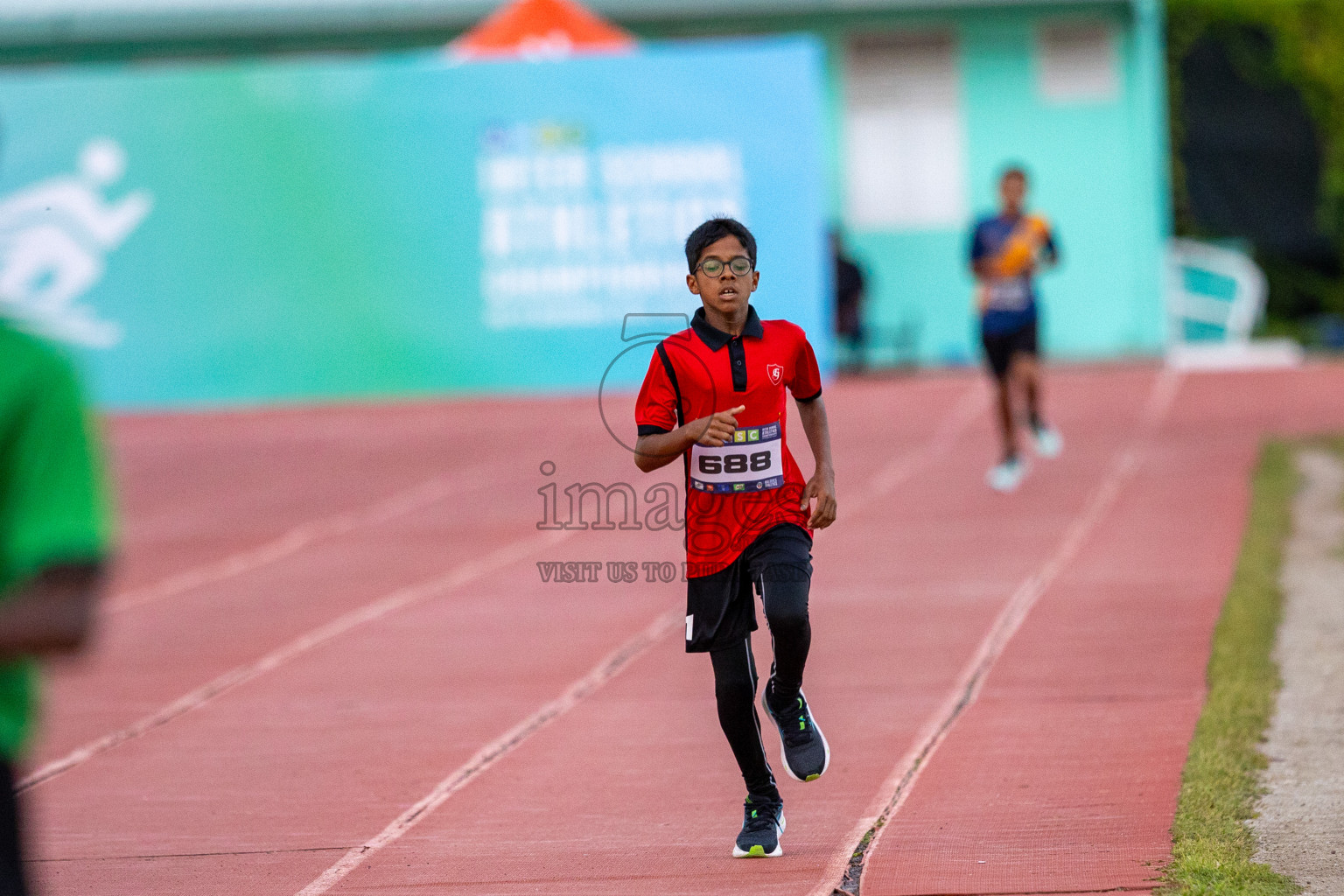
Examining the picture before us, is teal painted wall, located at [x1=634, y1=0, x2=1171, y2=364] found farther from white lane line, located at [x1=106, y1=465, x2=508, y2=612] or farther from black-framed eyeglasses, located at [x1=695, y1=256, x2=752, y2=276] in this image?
black-framed eyeglasses, located at [x1=695, y1=256, x2=752, y2=276]

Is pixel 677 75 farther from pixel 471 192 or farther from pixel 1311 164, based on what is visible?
pixel 1311 164

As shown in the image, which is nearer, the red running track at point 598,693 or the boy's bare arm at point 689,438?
the boy's bare arm at point 689,438

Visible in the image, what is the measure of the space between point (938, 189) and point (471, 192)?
22.0 ft

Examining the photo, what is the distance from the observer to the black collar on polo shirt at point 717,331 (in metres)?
5.07

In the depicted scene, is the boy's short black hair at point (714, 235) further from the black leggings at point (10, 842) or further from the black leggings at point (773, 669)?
the black leggings at point (10, 842)

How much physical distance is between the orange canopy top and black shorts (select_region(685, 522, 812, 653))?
62.5 feet

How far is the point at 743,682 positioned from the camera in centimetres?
522

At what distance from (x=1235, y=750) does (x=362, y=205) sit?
18795 mm

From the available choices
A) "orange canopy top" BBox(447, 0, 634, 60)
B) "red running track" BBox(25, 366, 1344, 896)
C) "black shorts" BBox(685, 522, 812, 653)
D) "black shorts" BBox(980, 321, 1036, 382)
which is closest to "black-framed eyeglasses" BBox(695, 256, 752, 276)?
"black shorts" BBox(685, 522, 812, 653)

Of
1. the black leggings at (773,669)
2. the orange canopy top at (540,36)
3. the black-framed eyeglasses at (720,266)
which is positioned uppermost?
the orange canopy top at (540,36)

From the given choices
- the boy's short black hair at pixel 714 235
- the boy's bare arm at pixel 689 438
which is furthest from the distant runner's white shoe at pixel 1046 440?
the boy's bare arm at pixel 689 438

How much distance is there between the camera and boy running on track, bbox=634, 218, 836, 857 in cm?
505

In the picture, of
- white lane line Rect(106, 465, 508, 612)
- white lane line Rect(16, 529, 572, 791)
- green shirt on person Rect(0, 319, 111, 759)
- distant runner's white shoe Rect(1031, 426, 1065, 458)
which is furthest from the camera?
distant runner's white shoe Rect(1031, 426, 1065, 458)

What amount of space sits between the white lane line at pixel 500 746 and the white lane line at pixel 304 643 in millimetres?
1067
